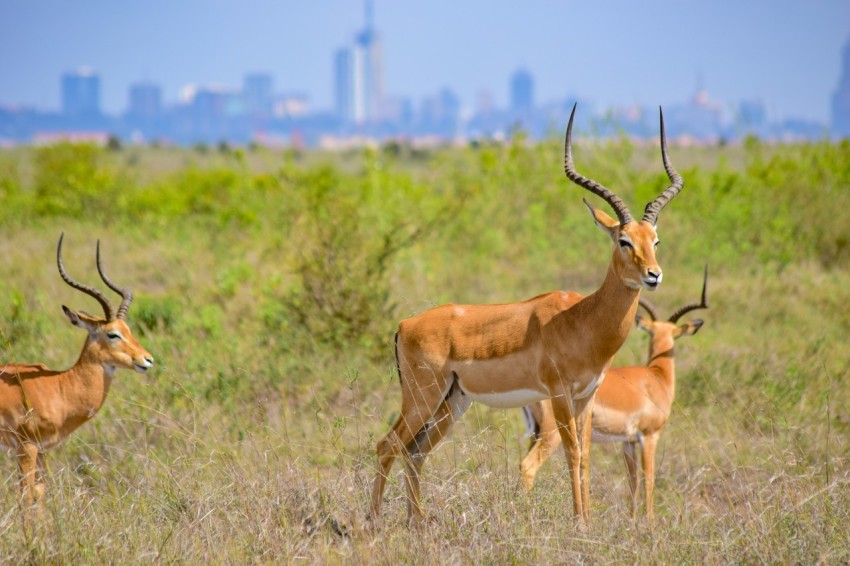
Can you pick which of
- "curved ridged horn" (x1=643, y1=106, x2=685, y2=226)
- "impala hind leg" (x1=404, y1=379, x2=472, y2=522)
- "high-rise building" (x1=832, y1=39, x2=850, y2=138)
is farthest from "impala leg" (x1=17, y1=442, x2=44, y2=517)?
"high-rise building" (x1=832, y1=39, x2=850, y2=138)

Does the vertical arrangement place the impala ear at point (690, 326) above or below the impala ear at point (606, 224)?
below

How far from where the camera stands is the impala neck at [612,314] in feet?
17.3

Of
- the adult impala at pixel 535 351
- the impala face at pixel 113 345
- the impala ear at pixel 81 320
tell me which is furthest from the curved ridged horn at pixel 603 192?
the impala ear at pixel 81 320

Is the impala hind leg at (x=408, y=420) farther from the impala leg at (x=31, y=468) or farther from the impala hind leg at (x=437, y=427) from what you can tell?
the impala leg at (x=31, y=468)

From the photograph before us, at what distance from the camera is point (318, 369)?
26.8ft

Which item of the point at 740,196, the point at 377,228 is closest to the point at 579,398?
the point at 377,228

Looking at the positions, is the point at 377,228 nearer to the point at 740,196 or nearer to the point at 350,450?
the point at 740,196

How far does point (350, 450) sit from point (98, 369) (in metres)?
1.86

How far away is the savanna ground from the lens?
4695mm

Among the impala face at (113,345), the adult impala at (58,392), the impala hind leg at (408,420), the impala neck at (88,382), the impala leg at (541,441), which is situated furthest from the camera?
the impala face at (113,345)

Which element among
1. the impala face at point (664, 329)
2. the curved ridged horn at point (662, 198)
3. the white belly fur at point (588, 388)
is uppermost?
the curved ridged horn at point (662, 198)

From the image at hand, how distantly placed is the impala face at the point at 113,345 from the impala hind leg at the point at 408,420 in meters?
1.89

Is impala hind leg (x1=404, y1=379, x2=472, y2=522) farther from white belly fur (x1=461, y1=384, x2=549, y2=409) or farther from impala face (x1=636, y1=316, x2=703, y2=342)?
impala face (x1=636, y1=316, x2=703, y2=342)

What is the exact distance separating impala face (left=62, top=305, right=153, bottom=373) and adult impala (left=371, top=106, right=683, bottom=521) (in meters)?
1.92
